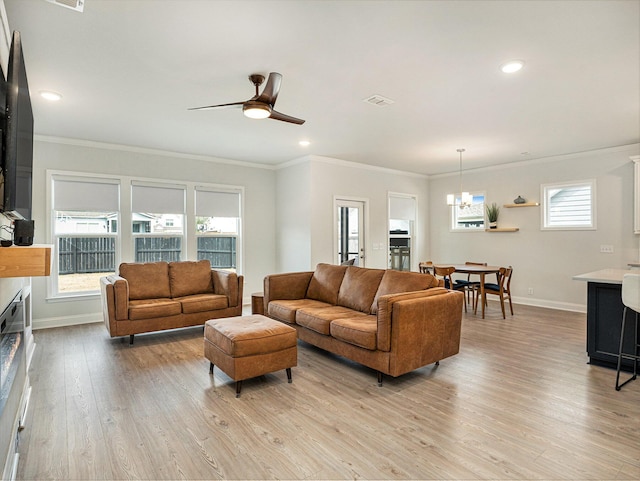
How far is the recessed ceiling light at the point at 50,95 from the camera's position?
3.59 meters

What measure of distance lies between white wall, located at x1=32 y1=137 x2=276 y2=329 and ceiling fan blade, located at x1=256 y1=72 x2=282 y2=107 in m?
3.57

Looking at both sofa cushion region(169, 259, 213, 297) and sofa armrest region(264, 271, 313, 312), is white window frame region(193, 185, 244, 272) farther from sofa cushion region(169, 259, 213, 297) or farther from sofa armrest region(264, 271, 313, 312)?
sofa armrest region(264, 271, 313, 312)

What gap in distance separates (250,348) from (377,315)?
109cm

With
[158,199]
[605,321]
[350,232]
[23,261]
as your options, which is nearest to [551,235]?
[605,321]

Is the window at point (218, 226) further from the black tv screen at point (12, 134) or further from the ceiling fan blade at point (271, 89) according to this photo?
the black tv screen at point (12, 134)

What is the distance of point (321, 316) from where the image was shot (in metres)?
3.71

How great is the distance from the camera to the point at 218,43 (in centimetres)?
268

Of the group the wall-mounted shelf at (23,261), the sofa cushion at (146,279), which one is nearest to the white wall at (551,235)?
the sofa cushion at (146,279)

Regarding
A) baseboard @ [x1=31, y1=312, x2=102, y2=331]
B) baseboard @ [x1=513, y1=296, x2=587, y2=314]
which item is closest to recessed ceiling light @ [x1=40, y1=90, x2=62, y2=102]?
baseboard @ [x1=31, y1=312, x2=102, y2=331]

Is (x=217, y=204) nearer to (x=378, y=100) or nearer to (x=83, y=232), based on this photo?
(x=83, y=232)

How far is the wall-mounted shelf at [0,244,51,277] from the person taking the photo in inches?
62.1

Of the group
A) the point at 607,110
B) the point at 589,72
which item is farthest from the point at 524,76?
the point at 607,110

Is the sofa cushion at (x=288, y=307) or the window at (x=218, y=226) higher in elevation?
the window at (x=218, y=226)

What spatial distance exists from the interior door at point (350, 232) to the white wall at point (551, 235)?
2260 millimetres
